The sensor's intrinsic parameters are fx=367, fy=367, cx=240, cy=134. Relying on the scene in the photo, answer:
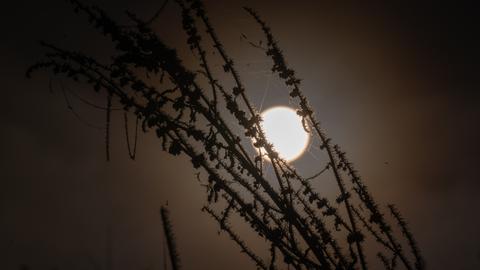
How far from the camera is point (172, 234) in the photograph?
10.4 feet

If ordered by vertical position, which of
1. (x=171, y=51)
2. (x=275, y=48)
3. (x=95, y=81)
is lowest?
(x=95, y=81)

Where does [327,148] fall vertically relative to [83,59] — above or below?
below

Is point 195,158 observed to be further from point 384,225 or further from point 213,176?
point 384,225

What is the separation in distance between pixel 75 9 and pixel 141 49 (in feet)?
2.16

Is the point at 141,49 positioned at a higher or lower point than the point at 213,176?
higher

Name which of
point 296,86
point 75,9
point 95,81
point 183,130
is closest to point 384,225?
point 296,86

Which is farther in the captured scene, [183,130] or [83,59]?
[83,59]

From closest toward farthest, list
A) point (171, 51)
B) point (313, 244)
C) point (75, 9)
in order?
point (313, 244), point (171, 51), point (75, 9)

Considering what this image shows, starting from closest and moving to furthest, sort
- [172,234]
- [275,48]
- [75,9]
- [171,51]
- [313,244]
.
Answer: [313,244]
[171,51]
[75,9]
[275,48]
[172,234]

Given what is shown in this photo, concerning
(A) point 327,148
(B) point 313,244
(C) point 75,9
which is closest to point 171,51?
(C) point 75,9

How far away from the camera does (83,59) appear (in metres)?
2.27

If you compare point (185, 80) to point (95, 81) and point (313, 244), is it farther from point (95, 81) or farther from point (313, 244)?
point (313, 244)

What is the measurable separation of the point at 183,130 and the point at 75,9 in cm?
118

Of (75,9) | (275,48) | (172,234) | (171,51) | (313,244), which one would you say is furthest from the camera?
(172,234)
